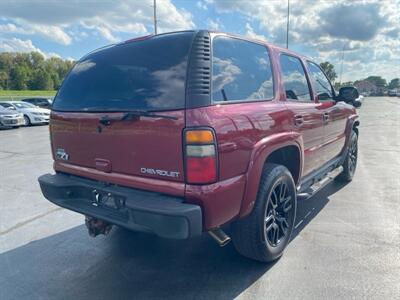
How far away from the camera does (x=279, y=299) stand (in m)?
2.52

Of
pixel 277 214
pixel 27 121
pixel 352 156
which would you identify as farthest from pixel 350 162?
pixel 27 121

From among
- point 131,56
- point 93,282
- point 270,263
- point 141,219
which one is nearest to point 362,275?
point 270,263

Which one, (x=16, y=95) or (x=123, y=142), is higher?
(x=16, y=95)

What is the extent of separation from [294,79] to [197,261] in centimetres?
224

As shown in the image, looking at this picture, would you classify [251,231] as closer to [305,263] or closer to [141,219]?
[305,263]

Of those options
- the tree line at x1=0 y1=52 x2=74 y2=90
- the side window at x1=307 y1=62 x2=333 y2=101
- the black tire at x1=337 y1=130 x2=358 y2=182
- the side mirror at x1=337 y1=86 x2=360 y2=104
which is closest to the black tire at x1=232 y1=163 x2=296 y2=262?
the side window at x1=307 y1=62 x2=333 y2=101

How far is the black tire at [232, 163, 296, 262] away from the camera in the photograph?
9.04 feet

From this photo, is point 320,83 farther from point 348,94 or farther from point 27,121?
point 27,121

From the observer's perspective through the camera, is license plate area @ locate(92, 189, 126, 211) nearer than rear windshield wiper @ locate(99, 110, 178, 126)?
No

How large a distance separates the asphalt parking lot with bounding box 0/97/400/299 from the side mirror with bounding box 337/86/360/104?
157 cm

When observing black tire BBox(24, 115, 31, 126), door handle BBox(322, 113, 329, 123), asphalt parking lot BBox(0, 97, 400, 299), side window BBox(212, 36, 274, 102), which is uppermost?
side window BBox(212, 36, 274, 102)

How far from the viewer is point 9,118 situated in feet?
49.3

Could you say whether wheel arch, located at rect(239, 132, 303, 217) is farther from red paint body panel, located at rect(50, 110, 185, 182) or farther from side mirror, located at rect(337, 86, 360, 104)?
side mirror, located at rect(337, 86, 360, 104)

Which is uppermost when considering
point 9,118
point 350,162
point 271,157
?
point 271,157
